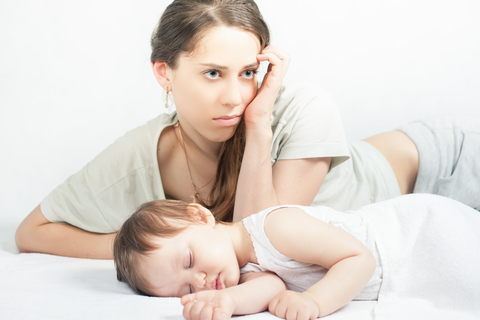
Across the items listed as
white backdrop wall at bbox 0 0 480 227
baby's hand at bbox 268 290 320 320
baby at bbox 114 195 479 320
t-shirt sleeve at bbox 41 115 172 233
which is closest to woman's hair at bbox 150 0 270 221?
t-shirt sleeve at bbox 41 115 172 233

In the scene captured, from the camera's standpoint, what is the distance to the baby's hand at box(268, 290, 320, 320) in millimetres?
1080

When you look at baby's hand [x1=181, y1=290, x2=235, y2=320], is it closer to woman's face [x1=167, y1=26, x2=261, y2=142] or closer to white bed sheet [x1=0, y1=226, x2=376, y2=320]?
white bed sheet [x1=0, y1=226, x2=376, y2=320]

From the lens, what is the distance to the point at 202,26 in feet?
4.82

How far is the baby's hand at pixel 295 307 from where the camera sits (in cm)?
108

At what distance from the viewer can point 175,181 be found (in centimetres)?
185

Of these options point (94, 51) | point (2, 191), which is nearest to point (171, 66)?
point (94, 51)

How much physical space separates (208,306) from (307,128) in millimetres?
782

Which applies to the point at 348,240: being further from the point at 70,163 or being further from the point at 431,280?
the point at 70,163

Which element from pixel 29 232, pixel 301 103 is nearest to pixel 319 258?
pixel 301 103

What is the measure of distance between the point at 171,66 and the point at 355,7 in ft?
5.01

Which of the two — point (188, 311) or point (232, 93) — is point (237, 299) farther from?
point (232, 93)

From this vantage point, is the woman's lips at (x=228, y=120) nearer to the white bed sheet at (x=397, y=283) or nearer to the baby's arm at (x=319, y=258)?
the baby's arm at (x=319, y=258)

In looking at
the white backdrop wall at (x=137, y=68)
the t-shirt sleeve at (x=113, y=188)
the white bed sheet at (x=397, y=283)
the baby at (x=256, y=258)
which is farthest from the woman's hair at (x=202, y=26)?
the white backdrop wall at (x=137, y=68)

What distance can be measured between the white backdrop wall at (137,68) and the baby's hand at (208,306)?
1.60m
